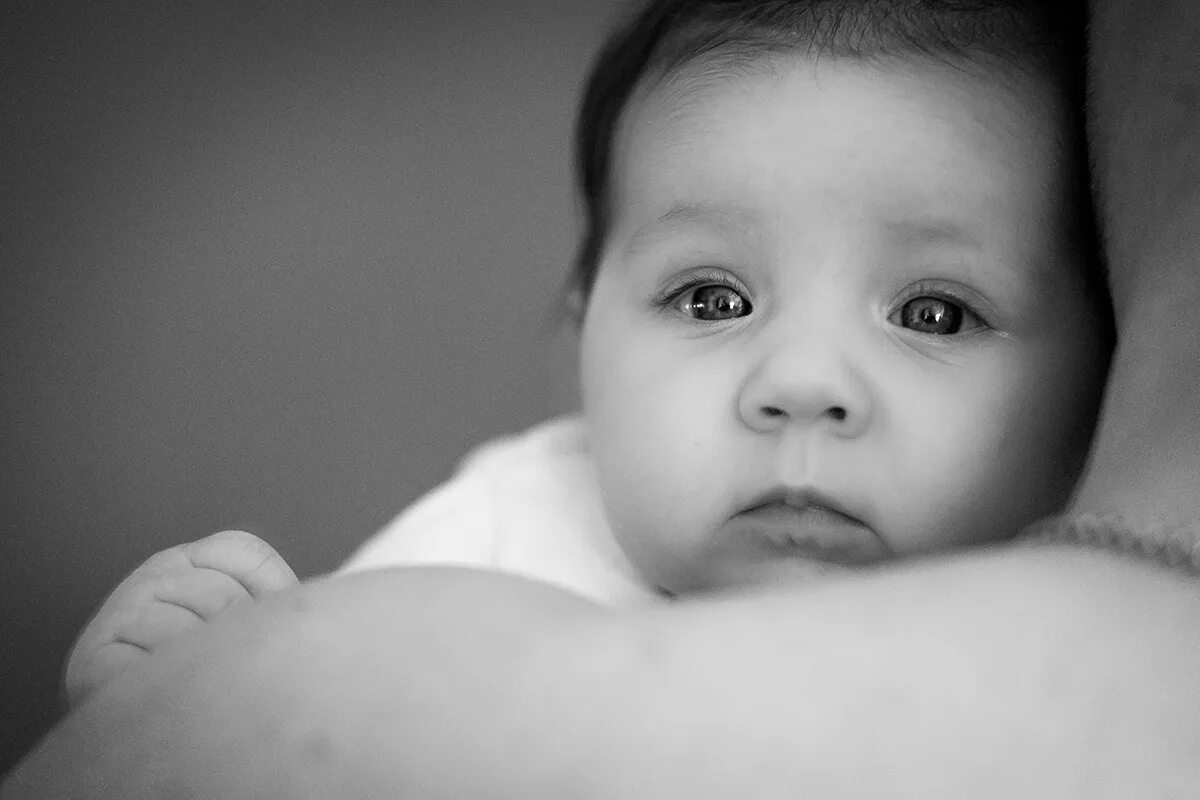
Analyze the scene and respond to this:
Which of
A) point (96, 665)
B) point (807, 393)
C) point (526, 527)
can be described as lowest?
point (96, 665)

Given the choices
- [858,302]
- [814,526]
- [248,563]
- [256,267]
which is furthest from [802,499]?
[256,267]

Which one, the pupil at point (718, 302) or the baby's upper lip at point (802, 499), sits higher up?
the pupil at point (718, 302)

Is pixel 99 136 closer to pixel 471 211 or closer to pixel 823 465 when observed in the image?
pixel 471 211

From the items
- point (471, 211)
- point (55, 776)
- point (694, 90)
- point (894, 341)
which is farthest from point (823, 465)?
point (471, 211)

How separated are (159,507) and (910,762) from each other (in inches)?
34.5

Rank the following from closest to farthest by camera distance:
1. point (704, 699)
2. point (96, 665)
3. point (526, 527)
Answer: point (704, 699), point (96, 665), point (526, 527)

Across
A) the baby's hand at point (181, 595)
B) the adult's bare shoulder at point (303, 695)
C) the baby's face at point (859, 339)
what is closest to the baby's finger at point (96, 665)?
the baby's hand at point (181, 595)

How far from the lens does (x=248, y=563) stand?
595 millimetres

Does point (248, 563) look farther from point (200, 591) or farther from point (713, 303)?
point (713, 303)

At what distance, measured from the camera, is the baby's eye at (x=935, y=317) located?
26.6 inches

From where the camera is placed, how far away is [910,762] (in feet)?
1.02

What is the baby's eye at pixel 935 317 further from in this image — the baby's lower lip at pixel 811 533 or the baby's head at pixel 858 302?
the baby's lower lip at pixel 811 533

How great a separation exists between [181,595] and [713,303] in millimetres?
377

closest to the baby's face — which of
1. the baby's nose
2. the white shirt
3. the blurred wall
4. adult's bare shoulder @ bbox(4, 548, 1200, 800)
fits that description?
the baby's nose
